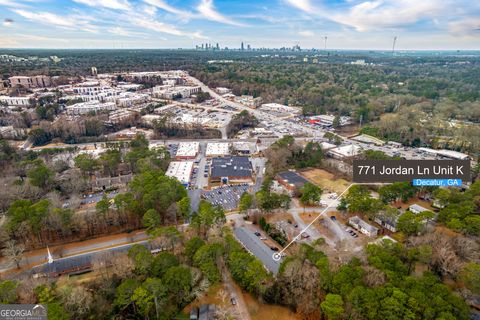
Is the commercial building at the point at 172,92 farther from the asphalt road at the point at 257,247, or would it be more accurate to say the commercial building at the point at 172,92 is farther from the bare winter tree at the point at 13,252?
the bare winter tree at the point at 13,252

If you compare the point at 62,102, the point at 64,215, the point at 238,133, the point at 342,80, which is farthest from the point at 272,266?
the point at 342,80

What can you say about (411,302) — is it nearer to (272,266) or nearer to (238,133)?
(272,266)

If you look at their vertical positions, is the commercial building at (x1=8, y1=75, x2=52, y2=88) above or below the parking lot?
above

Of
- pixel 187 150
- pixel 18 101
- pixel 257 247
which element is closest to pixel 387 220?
pixel 257 247

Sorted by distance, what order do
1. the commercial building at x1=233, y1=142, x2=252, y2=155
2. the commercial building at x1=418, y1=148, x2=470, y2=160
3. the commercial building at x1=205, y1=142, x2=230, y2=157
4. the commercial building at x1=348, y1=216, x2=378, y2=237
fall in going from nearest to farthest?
the commercial building at x1=348, y1=216, x2=378, y2=237, the commercial building at x1=418, y1=148, x2=470, y2=160, the commercial building at x1=205, y1=142, x2=230, y2=157, the commercial building at x1=233, y1=142, x2=252, y2=155

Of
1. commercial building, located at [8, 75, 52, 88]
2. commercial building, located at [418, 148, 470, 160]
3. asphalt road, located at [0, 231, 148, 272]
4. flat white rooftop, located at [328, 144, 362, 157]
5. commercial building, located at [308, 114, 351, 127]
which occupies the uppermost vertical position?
commercial building, located at [8, 75, 52, 88]

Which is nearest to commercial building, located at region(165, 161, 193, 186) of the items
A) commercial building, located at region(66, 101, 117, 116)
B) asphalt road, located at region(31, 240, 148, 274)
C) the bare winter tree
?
asphalt road, located at region(31, 240, 148, 274)

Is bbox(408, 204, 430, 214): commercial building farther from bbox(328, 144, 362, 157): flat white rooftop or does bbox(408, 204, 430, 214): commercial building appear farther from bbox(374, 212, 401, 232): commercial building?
bbox(328, 144, 362, 157): flat white rooftop
